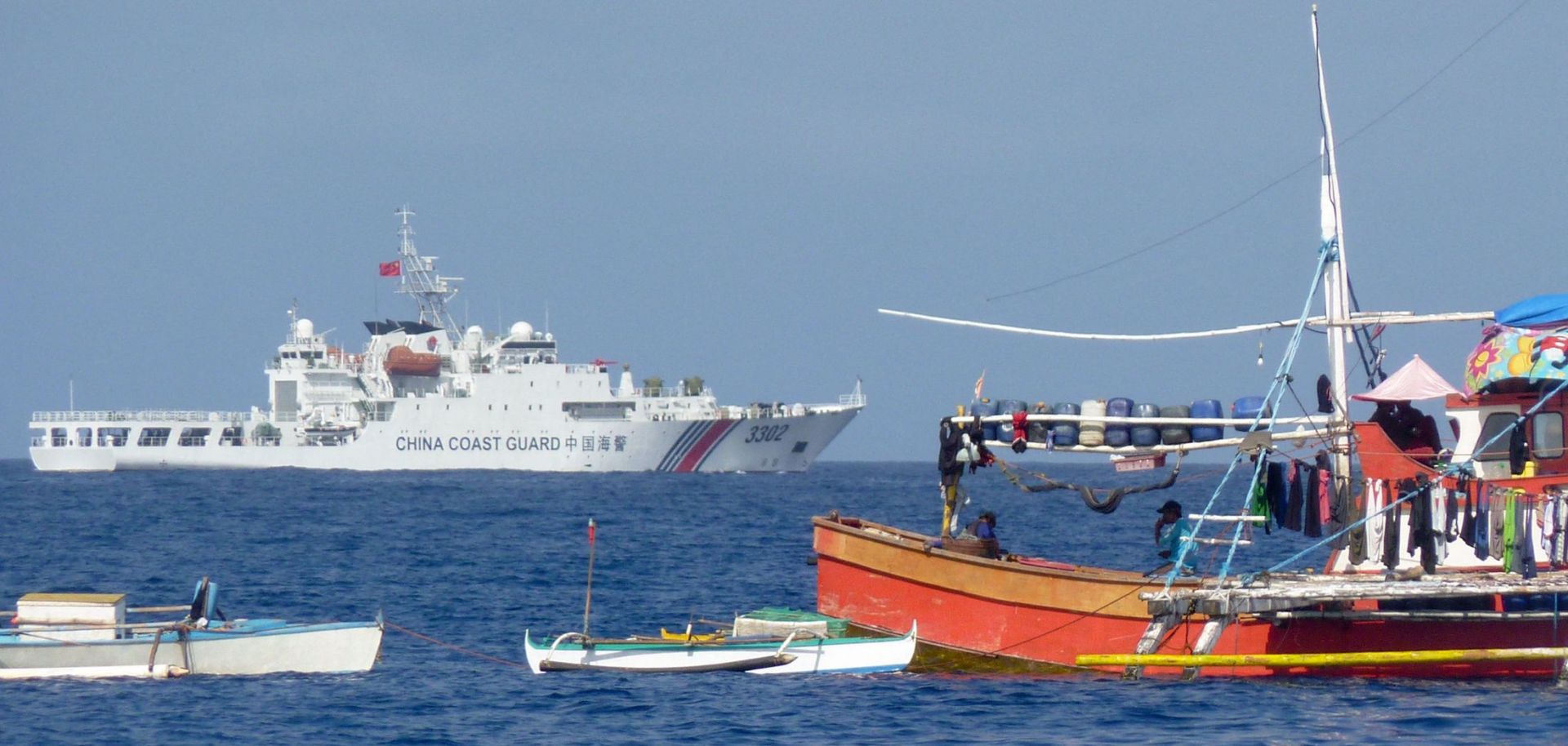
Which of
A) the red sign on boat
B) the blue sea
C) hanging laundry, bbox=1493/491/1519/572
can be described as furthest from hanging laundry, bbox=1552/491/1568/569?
the red sign on boat

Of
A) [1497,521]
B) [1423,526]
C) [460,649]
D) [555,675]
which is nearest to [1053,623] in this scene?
[1423,526]

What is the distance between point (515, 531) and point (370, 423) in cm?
4592

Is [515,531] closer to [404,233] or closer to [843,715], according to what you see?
[843,715]

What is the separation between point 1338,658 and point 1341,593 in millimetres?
750

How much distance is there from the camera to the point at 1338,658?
642 inches

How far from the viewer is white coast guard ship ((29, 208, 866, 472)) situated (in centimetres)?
8475

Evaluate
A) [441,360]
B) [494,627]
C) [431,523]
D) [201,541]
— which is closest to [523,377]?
[441,360]

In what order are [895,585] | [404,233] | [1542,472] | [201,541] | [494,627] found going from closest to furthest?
[1542,472] < [895,585] < [494,627] < [201,541] < [404,233]

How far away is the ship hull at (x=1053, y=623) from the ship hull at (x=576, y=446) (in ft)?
211

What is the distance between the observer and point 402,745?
49.5 feet

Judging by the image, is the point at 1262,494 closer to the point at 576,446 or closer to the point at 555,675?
the point at 555,675

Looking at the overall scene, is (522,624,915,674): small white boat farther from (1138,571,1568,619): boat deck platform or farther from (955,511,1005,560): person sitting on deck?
(1138,571,1568,619): boat deck platform

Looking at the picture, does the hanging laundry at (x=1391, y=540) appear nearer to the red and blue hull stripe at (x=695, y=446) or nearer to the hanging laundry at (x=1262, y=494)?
the hanging laundry at (x=1262, y=494)

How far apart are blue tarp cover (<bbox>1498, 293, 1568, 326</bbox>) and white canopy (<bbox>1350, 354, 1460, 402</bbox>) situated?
2.87ft
